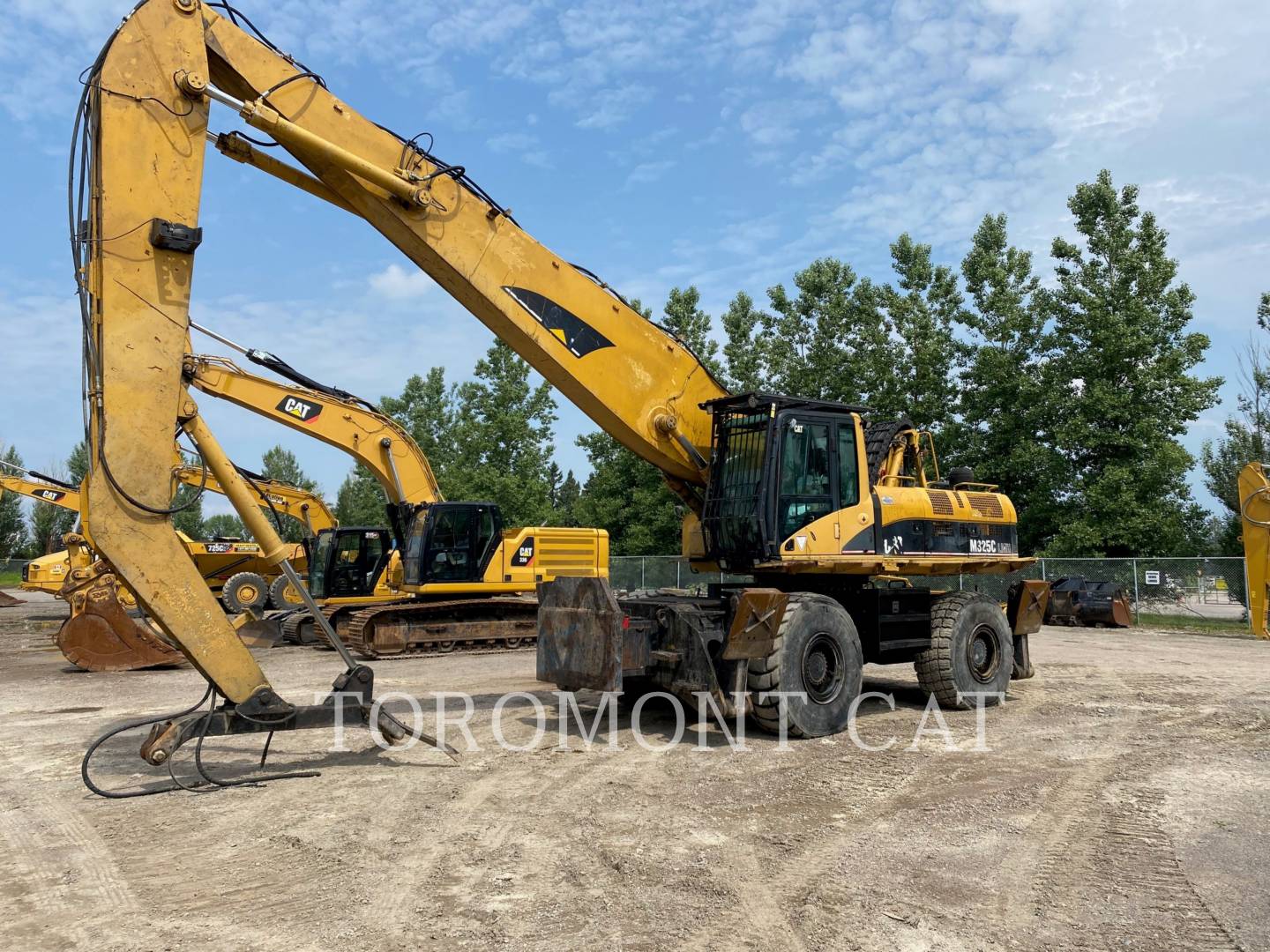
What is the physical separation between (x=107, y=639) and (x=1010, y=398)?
2643 cm

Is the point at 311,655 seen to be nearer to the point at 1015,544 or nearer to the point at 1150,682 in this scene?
the point at 1015,544

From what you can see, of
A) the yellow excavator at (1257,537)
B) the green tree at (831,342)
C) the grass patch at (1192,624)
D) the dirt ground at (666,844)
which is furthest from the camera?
the green tree at (831,342)

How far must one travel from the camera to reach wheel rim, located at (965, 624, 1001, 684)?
36.5 feet

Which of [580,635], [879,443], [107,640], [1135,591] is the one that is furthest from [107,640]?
[1135,591]

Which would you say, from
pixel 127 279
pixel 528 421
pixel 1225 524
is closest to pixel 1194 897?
pixel 127 279

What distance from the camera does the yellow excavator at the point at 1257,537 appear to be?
19.8 m

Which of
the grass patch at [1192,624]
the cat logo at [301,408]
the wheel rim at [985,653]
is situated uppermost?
the cat logo at [301,408]

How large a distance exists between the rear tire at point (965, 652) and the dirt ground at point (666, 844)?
820 millimetres

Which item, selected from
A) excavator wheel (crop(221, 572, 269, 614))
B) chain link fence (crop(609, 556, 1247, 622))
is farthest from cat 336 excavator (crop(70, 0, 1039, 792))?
excavator wheel (crop(221, 572, 269, 614))

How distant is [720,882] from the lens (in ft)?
16.8

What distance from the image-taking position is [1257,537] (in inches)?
783

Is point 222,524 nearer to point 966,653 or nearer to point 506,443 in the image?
point 506,443

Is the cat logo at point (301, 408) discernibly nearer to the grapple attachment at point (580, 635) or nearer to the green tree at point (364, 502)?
the grapple attachment at point (580, 635)

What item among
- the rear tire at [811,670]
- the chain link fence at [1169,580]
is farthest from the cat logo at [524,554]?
the rear tire at [811,670]
